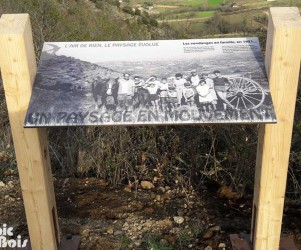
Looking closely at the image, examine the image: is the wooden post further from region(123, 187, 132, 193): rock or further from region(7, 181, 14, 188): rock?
region(7, 181, 14, 188): rock

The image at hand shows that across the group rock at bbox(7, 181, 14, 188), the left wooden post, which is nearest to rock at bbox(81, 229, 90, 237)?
the left wooden post

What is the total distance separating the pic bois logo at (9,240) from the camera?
287 cm

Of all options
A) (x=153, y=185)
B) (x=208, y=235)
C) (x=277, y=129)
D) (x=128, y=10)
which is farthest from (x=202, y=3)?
(x=277, y=129)

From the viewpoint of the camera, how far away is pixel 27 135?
7.81 ft

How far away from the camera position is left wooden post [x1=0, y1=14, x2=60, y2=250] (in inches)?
87.8

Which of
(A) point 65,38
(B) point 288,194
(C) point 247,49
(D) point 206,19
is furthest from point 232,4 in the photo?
(C) point 247,49

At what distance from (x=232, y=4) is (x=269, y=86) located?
6207 mm

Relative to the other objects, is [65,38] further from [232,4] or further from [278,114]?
[278,114]

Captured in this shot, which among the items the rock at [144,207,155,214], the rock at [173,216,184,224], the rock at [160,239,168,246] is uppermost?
the rock at [160,239,168,246]

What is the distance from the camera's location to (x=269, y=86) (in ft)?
7.45

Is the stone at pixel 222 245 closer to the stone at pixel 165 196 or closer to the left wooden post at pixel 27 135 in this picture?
the stone at pixel 165 196

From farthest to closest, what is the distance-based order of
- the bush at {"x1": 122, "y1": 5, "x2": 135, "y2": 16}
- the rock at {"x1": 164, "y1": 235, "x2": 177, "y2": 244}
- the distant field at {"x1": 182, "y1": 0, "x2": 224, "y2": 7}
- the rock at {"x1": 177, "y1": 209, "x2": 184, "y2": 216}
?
the bush at {"x1": 122, "y1": 5, "x2": 135, "y2": 16} < the distant field at {"x1": 182, "y1": 0, "x2": 224, "y2": 7} < the rock at {"x1": 177, "y1": 209, "x2": 184, "y2": 216} < the rock at {"x1": 164, "y1": 235, "x2": 177, "y2": 244}

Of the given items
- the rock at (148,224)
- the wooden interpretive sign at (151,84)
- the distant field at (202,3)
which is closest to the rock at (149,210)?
the rock at (148,224)

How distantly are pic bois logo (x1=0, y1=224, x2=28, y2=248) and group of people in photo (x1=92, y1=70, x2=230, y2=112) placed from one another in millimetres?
1197
